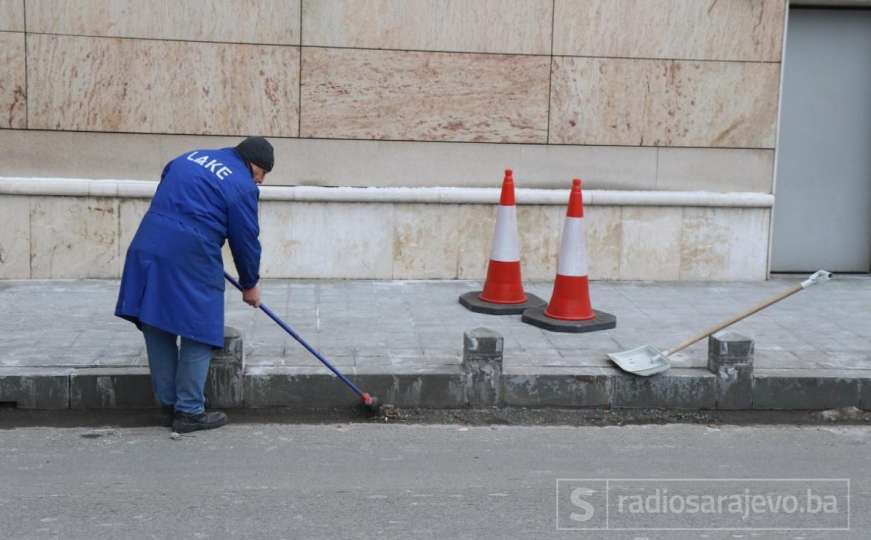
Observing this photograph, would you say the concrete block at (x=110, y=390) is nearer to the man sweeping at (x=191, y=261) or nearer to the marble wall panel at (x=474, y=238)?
the man sweeping at (x=191, y=261)

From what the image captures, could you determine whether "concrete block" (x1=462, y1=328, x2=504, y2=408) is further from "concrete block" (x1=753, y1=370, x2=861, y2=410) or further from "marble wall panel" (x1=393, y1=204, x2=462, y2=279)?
"marble wall panel" (x1=393, y1=204, x2=462, y2=279)

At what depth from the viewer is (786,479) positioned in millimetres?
5113

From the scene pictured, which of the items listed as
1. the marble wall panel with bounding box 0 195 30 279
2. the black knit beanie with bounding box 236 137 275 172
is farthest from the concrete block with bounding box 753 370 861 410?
the marble wall panel with bounding box 0 195 30 279

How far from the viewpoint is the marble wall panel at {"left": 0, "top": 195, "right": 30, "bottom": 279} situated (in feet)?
27.8

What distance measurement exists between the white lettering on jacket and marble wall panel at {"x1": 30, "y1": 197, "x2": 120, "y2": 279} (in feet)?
10.5

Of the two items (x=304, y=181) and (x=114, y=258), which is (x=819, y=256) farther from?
(x=114, y=258)

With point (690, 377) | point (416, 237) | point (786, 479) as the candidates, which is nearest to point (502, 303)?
point (416, 237)

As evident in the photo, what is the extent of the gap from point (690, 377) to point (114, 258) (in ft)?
15.2

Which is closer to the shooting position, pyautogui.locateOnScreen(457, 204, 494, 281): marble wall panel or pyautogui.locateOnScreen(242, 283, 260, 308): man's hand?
pyautogui.locateOnScreen(242, 283, 260, 308): man's hand

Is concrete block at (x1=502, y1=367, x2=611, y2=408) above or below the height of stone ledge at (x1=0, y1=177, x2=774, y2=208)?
below

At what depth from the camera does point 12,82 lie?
334 inches

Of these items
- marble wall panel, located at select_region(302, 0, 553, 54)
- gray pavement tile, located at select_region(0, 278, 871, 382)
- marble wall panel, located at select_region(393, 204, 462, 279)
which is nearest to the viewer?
gray pavement tile, located at select_region(0, 278, 871, 382)

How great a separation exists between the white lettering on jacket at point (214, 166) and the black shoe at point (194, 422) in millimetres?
1232

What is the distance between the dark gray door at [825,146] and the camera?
9344 millimetres
